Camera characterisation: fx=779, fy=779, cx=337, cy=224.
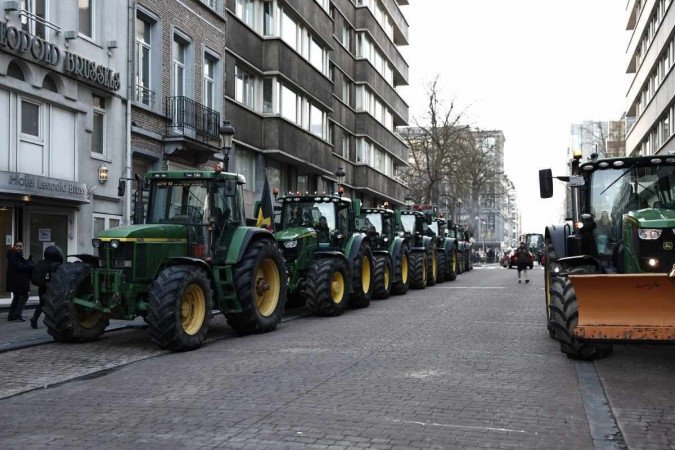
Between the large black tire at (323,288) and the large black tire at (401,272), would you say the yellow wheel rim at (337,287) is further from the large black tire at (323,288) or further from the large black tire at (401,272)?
the large black tire at (401,272)

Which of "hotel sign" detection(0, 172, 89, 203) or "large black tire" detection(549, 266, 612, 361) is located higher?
"hotel sign" detection(0, 172, 89, 203)

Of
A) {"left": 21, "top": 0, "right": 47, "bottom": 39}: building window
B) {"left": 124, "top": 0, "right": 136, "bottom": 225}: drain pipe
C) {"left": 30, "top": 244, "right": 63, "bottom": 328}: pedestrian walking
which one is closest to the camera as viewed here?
{"left": 30, "top": 244, "right": 63, "bottom": 328}: pedestrian walking

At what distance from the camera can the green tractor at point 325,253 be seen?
48.4 feet

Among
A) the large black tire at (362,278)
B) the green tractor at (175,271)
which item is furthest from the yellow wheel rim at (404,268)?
the green tractor at (175,271)

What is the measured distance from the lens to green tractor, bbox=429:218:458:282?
27.2m

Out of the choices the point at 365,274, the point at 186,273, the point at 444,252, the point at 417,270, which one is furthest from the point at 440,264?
the point at 186,273

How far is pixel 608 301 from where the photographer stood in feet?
27.5

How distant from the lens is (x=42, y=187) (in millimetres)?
16172

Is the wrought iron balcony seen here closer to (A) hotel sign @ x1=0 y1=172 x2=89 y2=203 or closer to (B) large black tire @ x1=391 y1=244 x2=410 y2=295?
(A) hotel sign @ x1=0 y1=172 x2=89 y2=203

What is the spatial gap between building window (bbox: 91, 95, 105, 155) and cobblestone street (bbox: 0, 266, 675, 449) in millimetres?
7785

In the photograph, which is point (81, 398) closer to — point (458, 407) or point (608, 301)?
point (458, 407)

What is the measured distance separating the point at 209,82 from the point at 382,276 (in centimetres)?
876

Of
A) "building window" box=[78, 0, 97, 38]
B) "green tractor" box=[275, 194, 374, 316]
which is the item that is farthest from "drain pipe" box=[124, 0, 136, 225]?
"green tractor" box=[275, 194, 374, 316]

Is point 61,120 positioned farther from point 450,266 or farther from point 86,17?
point 450,266
